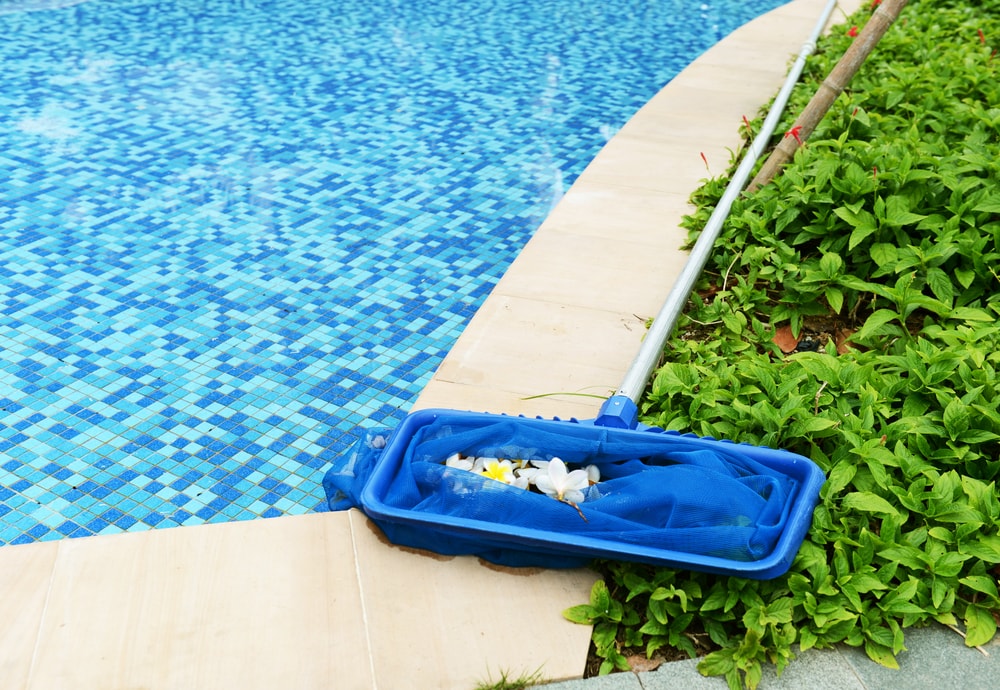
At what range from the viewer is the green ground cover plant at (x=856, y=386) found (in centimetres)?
251

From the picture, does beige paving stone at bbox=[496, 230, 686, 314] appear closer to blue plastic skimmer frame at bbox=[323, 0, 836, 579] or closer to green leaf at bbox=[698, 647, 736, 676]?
blue plastic skimmer frame at bbox=[323, 0, 836, 579]

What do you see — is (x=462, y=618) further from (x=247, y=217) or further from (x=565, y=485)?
(x=247, y=217)

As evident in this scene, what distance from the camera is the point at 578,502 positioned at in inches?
108

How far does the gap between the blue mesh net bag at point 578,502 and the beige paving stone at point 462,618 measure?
54 mm

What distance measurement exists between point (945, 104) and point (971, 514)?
11.6 feet

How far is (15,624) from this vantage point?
8.26 feet

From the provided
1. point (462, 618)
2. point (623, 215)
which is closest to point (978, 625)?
point (462, 618)

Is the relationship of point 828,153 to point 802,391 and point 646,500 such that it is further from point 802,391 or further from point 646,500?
point 646,500

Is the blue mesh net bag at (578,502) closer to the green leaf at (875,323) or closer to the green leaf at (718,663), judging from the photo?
the green leaf at (718,663)

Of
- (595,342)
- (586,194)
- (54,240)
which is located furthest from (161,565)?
(586,194)

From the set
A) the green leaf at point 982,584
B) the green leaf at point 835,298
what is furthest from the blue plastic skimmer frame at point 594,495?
the green leaf at point 835,298

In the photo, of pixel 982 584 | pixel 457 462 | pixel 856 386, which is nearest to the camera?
pixel 982 584

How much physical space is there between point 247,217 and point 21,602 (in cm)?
295

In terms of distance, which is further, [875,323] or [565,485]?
[875,323]
